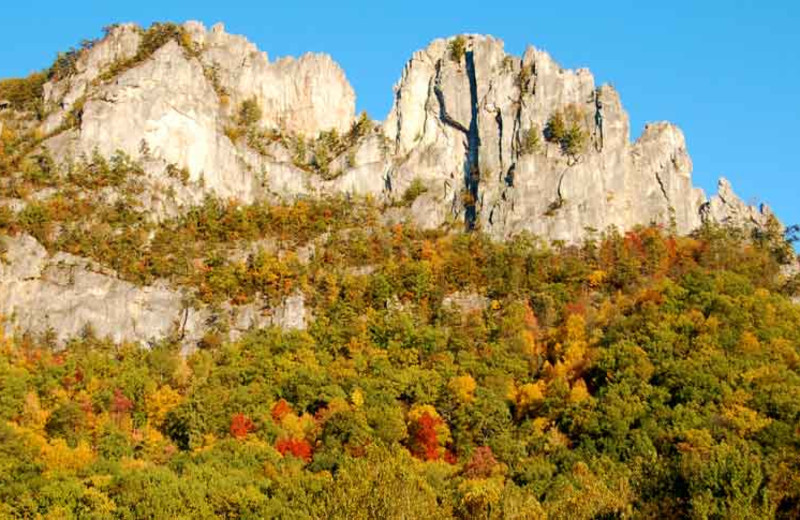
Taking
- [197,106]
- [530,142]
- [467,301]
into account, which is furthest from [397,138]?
[467,301]

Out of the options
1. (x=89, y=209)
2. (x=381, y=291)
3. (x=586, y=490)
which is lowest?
(x=586, y=490)

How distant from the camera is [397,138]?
124m

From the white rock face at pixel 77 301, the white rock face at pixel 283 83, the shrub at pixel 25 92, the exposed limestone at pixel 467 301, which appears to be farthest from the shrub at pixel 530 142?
the shrub at pixel 25 92

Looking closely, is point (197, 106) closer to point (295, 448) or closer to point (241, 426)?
point (241, 426)

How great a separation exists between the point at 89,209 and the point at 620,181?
159 ft

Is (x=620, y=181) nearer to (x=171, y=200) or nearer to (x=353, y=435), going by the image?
(x=171, y=200)

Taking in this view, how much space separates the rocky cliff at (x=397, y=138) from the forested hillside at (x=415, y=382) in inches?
157

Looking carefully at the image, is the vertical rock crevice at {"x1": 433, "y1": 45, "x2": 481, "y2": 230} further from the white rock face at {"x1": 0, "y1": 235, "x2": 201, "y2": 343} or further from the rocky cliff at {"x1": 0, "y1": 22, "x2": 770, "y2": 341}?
the white rock face at {"x1": 0, "y1": 235, "x2": 201, "y2": 343}

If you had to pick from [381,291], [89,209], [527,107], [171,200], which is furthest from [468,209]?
[89,209]

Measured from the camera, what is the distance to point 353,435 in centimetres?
7269

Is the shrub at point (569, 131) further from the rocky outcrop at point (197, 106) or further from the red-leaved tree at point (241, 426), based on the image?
the red-leaved tree at point (241, 426)

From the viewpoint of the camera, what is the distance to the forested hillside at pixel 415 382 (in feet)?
182

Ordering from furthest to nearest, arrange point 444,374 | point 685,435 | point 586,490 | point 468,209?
1. point 468,209
2. point 444,374
3. point 685,435
4. point 586,490

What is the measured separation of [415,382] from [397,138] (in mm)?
46942
